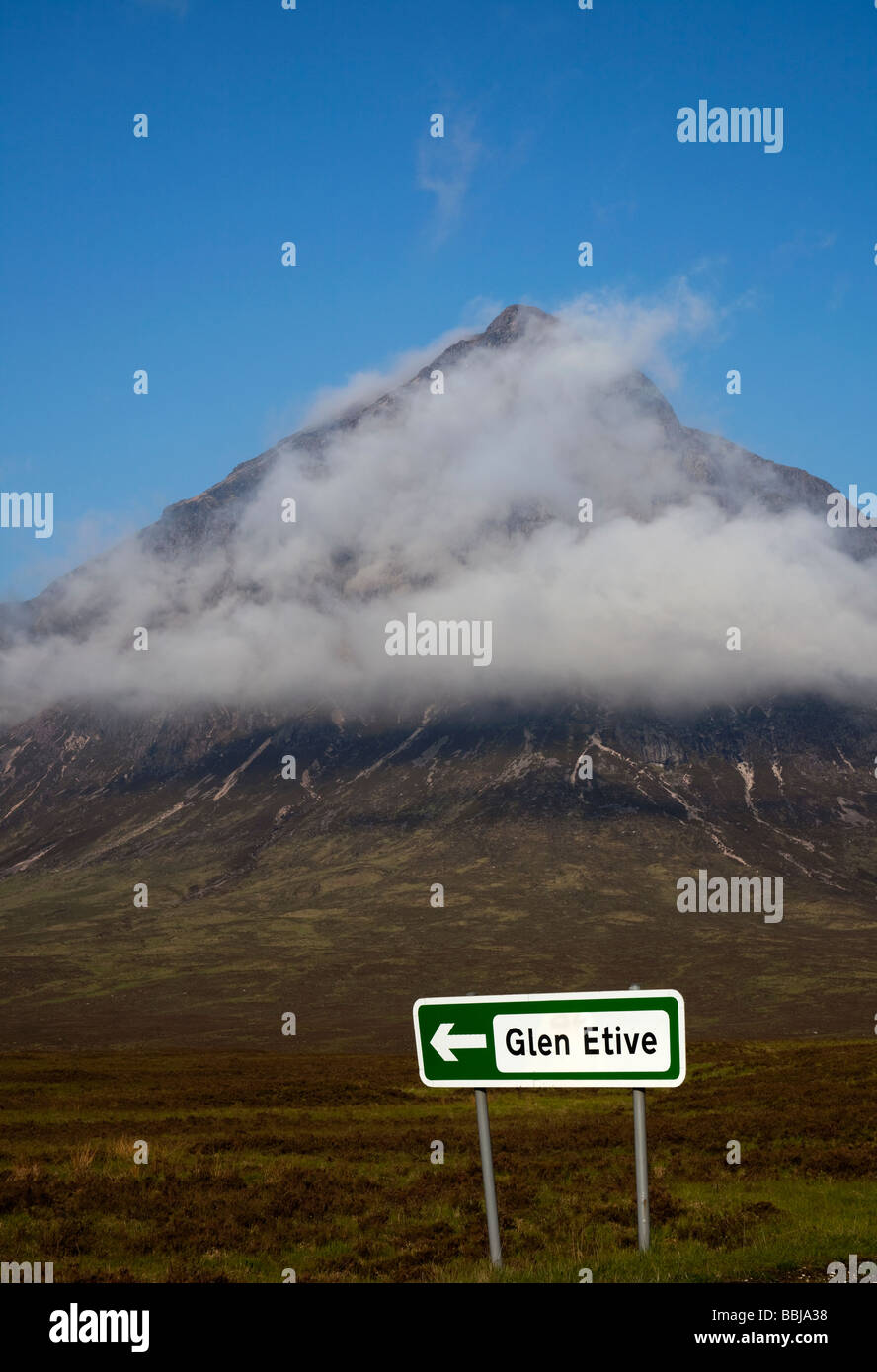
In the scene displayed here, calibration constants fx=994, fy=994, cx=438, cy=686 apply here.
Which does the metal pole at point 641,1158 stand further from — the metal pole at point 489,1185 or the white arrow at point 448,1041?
the white arrow at point 448,1041

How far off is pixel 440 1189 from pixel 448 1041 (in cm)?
1167

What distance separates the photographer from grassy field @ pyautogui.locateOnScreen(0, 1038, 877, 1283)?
14688 mm

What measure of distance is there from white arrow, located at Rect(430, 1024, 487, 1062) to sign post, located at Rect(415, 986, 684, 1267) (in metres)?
0.01

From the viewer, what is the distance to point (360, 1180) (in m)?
22.5

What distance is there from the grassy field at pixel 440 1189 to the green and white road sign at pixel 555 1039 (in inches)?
105

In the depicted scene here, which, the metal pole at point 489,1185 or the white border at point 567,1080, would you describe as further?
the metal pole at point 489,1185

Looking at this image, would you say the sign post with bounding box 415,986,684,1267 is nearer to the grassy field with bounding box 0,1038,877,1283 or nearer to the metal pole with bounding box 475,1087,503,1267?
the metal pole with bounding box 475,1087,503,1267

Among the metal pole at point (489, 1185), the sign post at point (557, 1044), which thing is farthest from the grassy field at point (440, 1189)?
the sign post at point (557, 1044)

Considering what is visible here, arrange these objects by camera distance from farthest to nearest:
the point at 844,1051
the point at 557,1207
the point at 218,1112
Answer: the point at 844,1051, the point at 218,1112, the point at 557,1207

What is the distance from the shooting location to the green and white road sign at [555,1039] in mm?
10422
